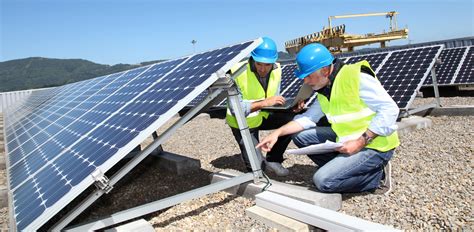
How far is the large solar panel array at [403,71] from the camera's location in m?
8.62

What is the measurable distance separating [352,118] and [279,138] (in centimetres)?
154

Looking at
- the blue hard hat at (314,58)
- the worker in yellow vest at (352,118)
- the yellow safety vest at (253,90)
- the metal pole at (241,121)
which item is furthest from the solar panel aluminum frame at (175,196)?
the yellow safety vest at (253,90)

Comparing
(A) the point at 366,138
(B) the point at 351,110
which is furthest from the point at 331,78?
(A) the point at 366,138

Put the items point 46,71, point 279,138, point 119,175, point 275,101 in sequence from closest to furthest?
1. point 119,175
2. point 275,101
3. point 279,138
4. point 46,71

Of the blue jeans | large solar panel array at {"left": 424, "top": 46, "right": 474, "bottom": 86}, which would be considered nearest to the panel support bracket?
the blue jeans

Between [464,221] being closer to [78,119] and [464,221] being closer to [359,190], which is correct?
[359,190]

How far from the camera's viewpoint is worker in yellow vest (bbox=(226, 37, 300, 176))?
5.43 meters

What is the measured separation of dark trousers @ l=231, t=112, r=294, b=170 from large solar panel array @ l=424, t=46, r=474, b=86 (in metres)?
9.04

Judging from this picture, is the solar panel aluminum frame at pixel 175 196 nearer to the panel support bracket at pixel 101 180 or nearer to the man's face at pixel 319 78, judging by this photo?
the panel support bracket at pixel 101 180

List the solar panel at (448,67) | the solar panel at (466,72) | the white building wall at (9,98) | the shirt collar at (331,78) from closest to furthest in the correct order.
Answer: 1. the shirt collar at (331,78)
2. the solar panel at (466,72)
3. the solar panel at (448,67)
4. the white building wall at (9,98)

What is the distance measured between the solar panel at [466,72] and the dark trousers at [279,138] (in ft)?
29.6

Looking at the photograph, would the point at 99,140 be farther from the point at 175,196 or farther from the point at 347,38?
the point at 347,38

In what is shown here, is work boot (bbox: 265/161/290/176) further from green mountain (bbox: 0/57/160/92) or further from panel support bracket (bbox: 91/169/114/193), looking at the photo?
green mountain (bbox: 0/57/160/92)

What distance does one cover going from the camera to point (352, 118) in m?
4.15
